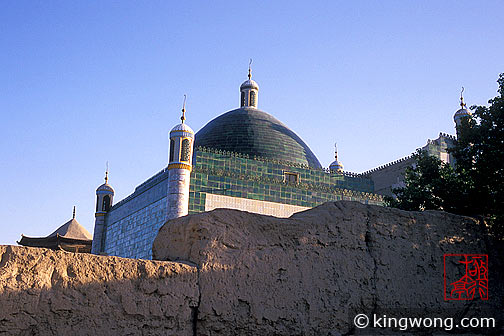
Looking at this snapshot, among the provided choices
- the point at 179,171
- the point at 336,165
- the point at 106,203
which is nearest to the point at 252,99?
the point at 336,165

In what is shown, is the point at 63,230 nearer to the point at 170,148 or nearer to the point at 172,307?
the point at 170,148

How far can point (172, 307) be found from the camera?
2717 mm

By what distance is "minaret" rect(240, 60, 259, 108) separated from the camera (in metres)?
26.8

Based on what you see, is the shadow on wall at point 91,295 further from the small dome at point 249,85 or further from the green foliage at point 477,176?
the small dome at point 249,85

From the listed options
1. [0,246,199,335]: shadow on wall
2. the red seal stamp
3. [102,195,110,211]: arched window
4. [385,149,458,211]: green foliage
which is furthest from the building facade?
[0,246,199,335]: shadow on wall

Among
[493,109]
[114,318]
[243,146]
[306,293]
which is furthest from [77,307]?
[243,146]

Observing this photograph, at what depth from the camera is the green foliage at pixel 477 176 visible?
5.79 m

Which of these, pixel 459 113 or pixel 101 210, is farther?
pixel 101 210

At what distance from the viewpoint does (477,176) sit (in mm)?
6145

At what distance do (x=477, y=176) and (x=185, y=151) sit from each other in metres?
13.7

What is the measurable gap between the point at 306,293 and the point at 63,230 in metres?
28.5

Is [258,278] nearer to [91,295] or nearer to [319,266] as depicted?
[319,266]

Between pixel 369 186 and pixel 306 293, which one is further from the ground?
pixel 369 186

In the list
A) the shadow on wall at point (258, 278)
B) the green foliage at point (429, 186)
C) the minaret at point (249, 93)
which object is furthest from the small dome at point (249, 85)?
the shadow on wall at point (258, 278)
